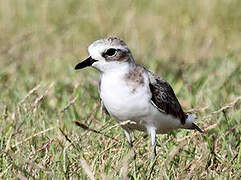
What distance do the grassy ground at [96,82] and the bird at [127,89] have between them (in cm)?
19

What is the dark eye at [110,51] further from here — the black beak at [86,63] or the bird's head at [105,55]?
the black beak at [86,63]

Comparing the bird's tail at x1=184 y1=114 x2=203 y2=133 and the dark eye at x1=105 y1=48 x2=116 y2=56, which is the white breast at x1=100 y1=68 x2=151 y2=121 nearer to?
the dark eye at x1=105 y1=48 x2=116 y2=56

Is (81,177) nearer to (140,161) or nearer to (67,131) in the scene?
(140,161)

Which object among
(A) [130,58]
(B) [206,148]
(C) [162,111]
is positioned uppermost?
(A) [130,58]

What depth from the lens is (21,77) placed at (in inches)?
281

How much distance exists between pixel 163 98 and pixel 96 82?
218 cm

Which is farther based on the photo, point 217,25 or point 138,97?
point 217,25

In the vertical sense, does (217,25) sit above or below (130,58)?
below

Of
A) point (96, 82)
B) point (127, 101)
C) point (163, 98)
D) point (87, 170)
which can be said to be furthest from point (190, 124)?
point (96, 82)

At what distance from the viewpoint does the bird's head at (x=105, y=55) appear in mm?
4449

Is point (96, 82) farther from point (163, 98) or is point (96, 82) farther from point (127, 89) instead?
point (127, 89)

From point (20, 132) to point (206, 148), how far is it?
1.54m

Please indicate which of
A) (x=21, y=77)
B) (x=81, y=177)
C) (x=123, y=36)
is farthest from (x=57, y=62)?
(x=81, y=177)

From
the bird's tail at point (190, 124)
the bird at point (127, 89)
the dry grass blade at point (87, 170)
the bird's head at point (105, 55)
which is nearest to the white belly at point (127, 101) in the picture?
the bird at point (127, 89)
